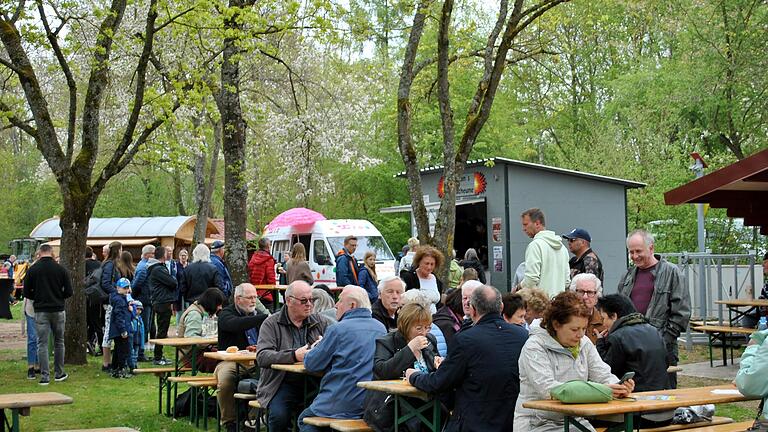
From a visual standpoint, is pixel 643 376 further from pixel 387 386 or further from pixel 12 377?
pixel 12 377

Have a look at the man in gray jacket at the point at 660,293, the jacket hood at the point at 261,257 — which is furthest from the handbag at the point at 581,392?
the jacket hood at the point at 261,257

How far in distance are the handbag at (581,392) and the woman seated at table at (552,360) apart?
119 millimetres

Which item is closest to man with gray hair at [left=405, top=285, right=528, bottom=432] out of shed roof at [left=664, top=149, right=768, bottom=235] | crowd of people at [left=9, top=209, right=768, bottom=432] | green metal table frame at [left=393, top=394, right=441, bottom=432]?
crowd of people at [left=9, top=209, right=768, bottom=432]

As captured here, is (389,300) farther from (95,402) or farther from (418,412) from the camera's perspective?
(95,402)

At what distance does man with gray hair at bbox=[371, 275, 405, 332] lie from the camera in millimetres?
8984

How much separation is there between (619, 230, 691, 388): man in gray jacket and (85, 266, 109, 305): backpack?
946 centimetres

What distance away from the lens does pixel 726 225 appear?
24.9 m

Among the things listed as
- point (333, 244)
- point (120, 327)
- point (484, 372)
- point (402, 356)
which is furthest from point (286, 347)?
point (333, 244)

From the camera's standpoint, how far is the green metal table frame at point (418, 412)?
6.89 metres

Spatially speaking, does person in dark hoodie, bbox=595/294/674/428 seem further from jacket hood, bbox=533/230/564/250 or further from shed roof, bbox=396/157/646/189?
shed roof, bbox=396/157/646/189

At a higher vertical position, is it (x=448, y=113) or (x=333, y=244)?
Result: (x=448, y=113)

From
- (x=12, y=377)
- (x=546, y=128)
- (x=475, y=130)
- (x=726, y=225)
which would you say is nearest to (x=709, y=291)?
(x=475, y=130)

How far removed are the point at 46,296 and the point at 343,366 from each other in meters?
6.95

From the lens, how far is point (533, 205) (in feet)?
72.6
